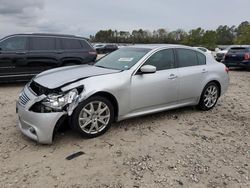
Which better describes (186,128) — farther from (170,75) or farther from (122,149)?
(122,149)

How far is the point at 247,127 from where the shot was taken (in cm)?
554

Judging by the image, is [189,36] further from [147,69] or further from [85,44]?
[147,69]

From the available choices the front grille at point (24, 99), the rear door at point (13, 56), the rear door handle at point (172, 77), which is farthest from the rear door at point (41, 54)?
the rear door handle at point (172, 77)

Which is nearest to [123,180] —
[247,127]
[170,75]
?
[170,75]

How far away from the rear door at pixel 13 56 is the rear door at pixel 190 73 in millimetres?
5395

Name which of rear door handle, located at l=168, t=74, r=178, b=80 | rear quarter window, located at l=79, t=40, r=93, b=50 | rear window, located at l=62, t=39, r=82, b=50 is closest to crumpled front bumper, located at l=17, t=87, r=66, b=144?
rear door handle, located at l=168, t=74, r=178, b=80

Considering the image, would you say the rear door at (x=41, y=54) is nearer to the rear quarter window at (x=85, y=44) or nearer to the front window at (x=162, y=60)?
the rear quarter window at (x=85, y=44)

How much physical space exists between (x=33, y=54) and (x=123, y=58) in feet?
15.6

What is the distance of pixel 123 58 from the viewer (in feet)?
18.5

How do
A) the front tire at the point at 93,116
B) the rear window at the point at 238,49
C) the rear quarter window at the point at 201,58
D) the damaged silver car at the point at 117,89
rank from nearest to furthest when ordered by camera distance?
the damaged silver car at the point at 117,89 → the front tire at the point at 93,116 → the rear quarter window at the point at 201,58 → the rear window at the point at 238,49

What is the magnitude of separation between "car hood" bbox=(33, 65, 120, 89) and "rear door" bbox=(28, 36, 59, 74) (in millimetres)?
4505

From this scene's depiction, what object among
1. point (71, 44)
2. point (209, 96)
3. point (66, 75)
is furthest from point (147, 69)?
point (71, 44)

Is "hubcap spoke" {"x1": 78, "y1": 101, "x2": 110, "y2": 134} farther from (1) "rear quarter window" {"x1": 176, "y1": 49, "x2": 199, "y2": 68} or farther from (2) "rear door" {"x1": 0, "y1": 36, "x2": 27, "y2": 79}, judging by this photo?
(2) "rear door" {"x1": 0, "y1": 36, "x2": 27, "y2": 79}

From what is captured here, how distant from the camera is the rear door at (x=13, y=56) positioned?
29.7 ft
